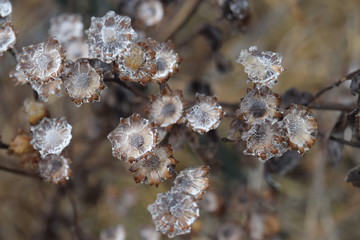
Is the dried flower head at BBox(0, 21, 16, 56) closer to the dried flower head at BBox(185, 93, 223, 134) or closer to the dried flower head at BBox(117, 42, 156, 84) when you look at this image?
the dried flower head at BBox(117, 42, 156, 84)

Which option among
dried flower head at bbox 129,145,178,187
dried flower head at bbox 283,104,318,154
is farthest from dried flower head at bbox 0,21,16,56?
dried flower head at bbox 283,104,318,154

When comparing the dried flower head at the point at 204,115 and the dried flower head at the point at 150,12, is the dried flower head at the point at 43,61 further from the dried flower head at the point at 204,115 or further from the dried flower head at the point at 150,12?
the dried flower head at the point at 150,12

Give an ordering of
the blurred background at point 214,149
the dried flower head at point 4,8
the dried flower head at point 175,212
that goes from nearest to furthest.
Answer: the dried flower head at point 175,212 < the dried flower head at point 4,8 < the blurred background at point 214,149

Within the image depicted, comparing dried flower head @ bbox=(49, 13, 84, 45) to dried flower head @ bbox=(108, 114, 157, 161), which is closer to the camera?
dried flower head @ bbox=(108, 114, 157, 161)

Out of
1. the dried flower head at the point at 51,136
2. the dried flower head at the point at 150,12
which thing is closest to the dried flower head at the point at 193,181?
the dried flower head at the point at 51,136

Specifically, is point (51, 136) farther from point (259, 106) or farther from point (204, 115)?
point (259, 106)

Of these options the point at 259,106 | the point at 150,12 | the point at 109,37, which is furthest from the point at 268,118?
the point at 150,12
